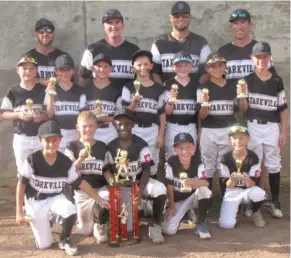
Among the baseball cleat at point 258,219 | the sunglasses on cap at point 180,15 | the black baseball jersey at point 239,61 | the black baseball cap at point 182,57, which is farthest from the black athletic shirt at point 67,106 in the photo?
the baseball cleat at point 258,219

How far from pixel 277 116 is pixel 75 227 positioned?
2.57 metres

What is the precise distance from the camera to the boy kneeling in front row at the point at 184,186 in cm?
545

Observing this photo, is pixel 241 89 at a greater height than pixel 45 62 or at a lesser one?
lesser

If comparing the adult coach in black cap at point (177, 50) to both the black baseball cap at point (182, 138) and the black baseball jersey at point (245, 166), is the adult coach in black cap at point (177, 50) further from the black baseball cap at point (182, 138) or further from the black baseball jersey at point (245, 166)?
the black baseball jersey at point (245, 166)

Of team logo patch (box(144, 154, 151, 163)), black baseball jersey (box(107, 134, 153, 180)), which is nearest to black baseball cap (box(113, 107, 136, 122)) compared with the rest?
black baseball jersey (box(107, 134, 153, 180))

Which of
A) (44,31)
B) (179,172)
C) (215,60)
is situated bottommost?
(179,172)

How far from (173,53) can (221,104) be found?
2.68 feet

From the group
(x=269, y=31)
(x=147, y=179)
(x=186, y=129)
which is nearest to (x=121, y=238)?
(x=147, y=179)

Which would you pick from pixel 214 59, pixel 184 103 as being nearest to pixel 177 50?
pixel 214 59

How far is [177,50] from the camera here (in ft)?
20.2

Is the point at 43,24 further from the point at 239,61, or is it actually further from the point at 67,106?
the point at 239,61

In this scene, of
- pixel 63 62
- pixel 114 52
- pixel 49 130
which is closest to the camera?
pixel 49 130

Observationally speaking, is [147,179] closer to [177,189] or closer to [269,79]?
[177,189]

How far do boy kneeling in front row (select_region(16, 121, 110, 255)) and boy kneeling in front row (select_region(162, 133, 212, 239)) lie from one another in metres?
0.73
